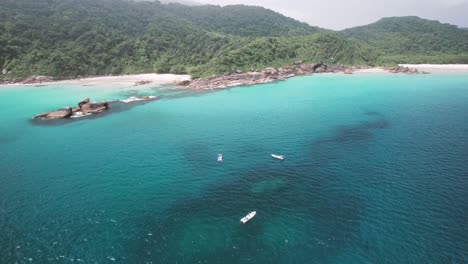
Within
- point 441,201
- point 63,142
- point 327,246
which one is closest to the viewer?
point 327,246

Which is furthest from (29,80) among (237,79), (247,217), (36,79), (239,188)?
(247,217)

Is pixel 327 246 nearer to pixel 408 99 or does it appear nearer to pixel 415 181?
pixel 415 181

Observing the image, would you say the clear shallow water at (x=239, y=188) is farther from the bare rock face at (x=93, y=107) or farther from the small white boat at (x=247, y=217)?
the bare rock face at (x=93, y=107)

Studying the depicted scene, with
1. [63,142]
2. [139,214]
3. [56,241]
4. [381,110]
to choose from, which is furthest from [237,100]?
[56,241]

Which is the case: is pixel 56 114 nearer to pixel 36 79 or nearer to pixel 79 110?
pixel 79 110

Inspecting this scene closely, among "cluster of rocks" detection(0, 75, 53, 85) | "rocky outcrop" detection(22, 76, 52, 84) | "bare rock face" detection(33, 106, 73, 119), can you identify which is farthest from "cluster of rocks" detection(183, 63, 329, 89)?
"cluster of rocks" detection(0, 75, 53, 85)

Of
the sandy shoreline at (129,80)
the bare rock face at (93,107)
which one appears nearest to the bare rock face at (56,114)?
the bare rock face at (93,107)

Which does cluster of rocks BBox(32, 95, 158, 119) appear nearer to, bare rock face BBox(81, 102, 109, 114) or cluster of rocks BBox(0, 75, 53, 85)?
bare rock face BBox(81, 102, 109, 114)
